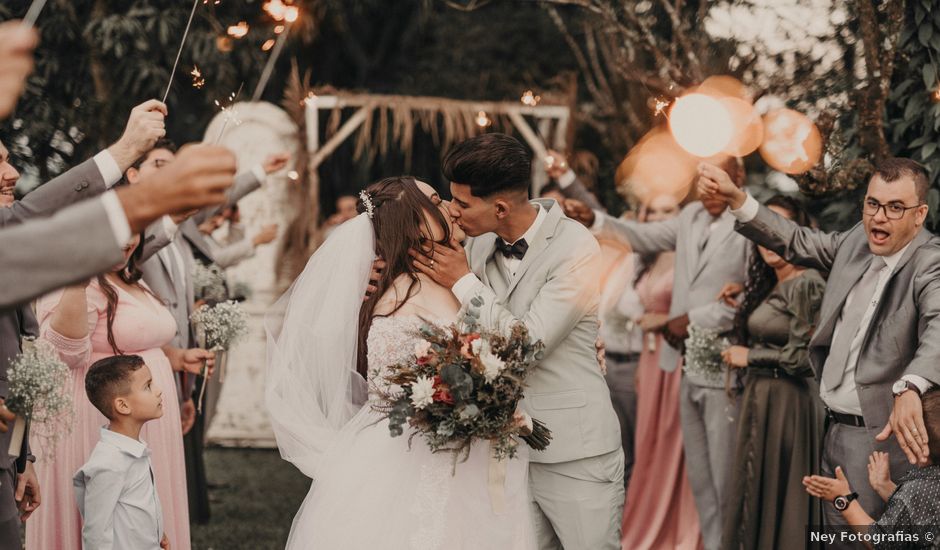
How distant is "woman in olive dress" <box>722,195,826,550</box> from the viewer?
5.28 meters

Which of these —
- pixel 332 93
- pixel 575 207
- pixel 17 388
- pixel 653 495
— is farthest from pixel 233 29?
pixel 332 93

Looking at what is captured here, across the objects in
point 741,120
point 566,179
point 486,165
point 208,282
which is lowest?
point 486,165

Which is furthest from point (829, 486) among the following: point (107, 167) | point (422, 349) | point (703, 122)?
point (703, 122)

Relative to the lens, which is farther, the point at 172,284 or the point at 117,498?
the point at 172,284

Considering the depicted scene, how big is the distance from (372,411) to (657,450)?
3.63 meters

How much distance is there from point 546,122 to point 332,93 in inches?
96.2

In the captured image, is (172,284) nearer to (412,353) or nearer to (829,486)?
(412,353)

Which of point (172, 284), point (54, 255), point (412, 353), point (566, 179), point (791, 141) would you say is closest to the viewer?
point (54, 255)

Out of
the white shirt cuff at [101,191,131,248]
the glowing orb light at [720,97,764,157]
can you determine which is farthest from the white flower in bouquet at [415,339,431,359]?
the glowing orb light at [720,97,764,157]

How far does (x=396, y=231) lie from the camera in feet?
13.3

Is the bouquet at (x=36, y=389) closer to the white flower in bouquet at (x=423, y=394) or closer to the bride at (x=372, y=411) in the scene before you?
Result: the bride at (x=372, y=411)

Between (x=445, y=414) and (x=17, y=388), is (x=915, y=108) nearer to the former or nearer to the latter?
(x=445, y=414)

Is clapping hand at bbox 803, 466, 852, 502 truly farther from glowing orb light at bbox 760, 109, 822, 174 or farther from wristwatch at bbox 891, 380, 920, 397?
glowing orb light at bbox 760, 109, 822, 174

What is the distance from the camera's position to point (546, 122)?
1116cm
